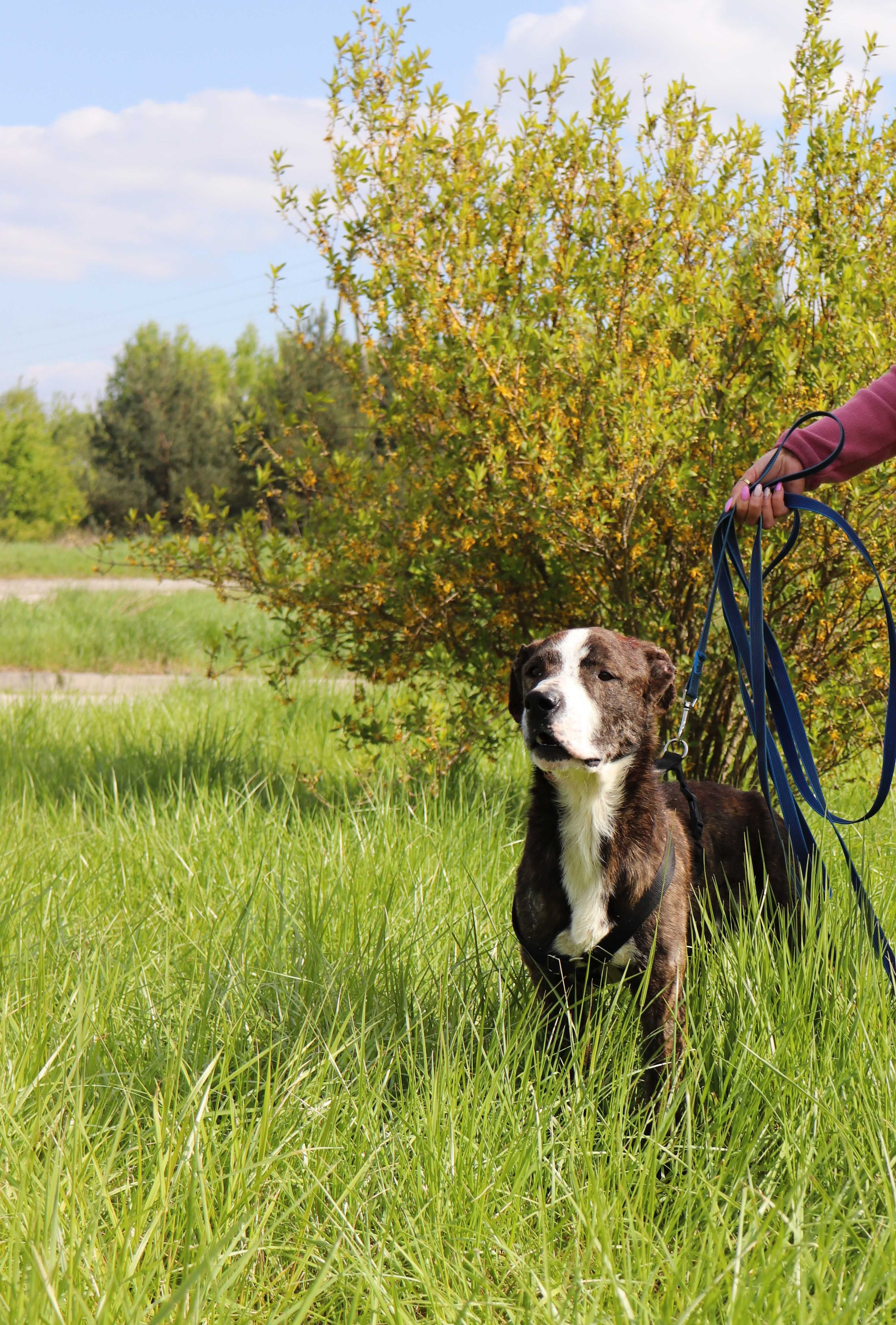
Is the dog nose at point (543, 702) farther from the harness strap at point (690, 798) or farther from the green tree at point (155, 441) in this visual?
the green tree at point (155, 441)

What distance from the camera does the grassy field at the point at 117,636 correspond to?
36.2 ft

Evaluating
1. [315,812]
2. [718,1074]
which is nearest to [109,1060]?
[718,1074]

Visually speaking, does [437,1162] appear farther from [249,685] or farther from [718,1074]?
[249,685]

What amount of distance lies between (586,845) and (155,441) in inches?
1380

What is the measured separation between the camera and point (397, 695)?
502 cm

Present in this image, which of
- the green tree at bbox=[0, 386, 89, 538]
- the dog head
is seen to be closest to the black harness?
the dog head

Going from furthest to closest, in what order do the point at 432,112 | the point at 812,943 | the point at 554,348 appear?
the point at 432,112
the point at 554,348
the point at 812,943

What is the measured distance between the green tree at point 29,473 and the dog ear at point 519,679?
3909 centimetres

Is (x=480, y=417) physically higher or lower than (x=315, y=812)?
higher

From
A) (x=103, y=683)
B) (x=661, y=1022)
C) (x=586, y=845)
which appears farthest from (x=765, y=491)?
(x=103, y=683)

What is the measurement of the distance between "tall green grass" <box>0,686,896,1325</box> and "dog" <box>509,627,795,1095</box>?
0.11 m

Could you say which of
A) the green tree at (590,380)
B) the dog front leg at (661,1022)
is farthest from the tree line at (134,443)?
the dog front leg at (661,1022)

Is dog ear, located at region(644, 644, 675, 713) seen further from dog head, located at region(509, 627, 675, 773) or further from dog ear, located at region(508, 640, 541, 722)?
dog ear, located at region(508, 640, 541, 722)

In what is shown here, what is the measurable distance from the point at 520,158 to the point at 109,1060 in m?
3.72
